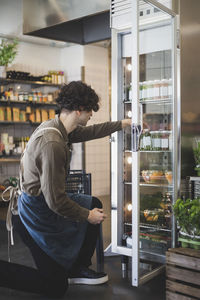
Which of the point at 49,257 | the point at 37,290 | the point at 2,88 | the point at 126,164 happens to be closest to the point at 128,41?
the point at 126,164

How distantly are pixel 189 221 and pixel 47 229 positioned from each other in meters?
1.01

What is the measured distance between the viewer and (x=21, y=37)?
734 centimetres

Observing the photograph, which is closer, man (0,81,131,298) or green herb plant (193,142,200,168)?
man (0,81,131,298)

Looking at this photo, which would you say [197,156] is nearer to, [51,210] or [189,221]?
[189,221]

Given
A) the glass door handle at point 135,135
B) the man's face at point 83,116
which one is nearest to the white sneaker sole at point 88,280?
the glass door handle at point 135,135

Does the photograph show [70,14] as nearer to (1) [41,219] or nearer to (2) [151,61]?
(2) [151,61]

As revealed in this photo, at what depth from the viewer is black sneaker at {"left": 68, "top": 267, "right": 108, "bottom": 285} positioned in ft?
10.1

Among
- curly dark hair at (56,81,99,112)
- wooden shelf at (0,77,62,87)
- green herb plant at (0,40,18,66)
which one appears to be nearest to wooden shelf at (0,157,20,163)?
wooden shelf at (0,77,62,87)

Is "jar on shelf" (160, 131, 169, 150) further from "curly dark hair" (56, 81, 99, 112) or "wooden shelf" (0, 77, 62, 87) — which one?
"wooden shelf" (0, 77, 62, 87)

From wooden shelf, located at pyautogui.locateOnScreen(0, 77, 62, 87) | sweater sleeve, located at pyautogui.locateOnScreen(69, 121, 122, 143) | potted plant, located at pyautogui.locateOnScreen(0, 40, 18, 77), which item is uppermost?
potted plant, located at pyautogui.locateOnScreen(0, 40, 18, 77)

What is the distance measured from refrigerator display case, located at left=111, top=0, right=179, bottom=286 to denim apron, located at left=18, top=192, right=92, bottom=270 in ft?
2.02

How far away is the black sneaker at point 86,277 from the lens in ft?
10.1

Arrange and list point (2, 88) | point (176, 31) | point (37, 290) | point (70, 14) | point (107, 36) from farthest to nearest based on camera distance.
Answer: point (2, 88) → point (107, 36) → point (70, 14) → point (176, 31) → point (37, 290)

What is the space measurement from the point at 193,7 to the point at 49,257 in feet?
8.15
